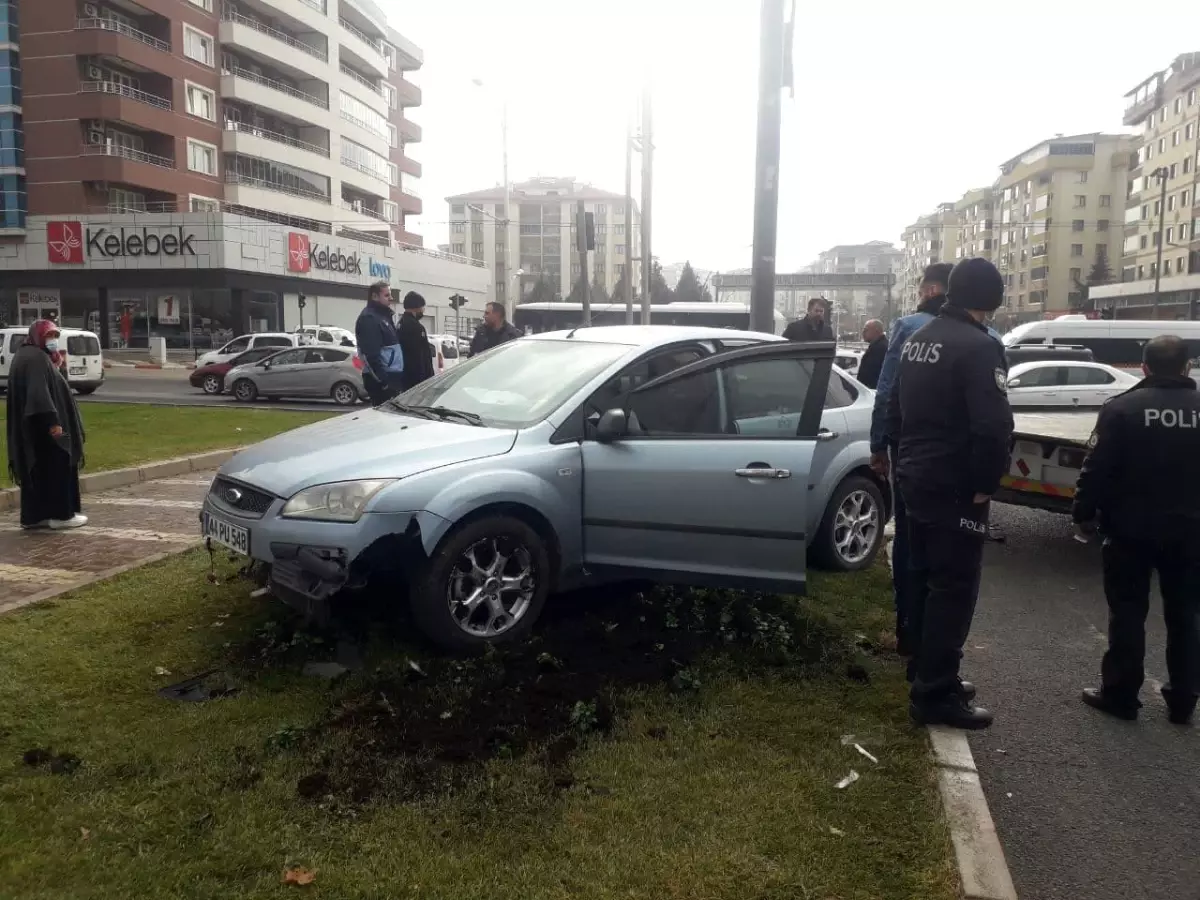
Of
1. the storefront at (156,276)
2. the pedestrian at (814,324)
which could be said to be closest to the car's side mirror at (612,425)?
the pedestrian at (814,324)

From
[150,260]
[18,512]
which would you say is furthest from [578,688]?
[150,260]

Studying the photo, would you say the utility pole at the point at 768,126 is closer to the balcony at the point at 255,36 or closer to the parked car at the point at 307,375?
the parked car at the point at 307,375

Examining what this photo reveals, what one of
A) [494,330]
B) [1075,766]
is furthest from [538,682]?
[494,330]

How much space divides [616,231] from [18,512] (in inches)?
4445

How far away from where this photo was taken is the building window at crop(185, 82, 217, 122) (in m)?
43.2

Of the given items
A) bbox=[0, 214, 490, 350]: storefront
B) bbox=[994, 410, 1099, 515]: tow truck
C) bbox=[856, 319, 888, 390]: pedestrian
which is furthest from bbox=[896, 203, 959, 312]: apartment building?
bbox=[994, 410, 1099, 515]: tow truck

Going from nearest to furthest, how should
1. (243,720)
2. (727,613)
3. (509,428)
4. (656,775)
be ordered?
(656,775) → (243,720) → (509,428) → (727,613)

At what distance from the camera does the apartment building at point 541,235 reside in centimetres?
11044

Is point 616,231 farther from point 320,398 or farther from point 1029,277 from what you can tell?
point 320,398

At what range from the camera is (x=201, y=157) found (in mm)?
44125

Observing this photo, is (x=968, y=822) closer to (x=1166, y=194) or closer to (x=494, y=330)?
(x=494, y=330)

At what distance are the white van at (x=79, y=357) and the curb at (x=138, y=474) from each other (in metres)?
14.4

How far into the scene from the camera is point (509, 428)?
16.4 feet

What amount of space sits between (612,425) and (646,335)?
103 cm
